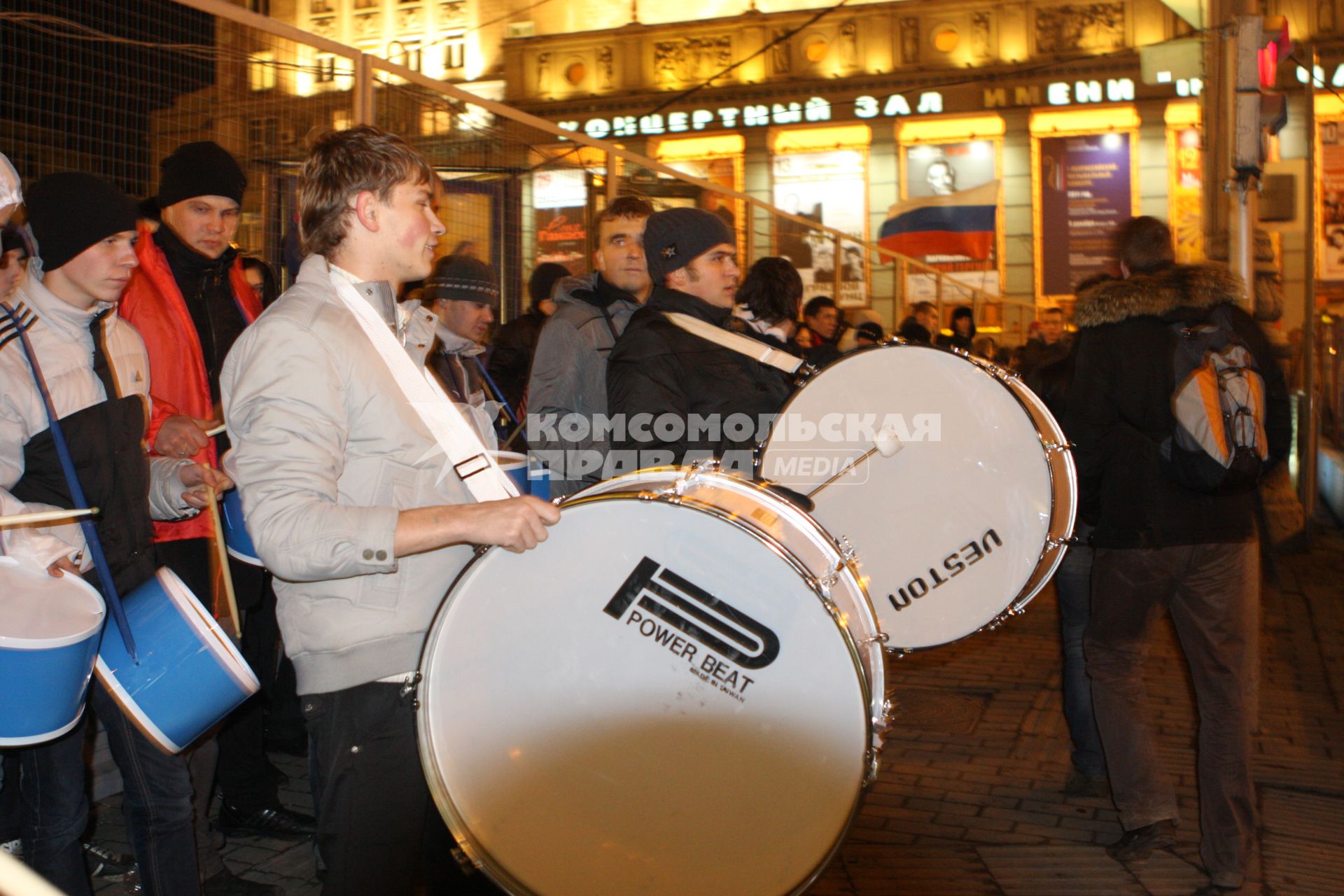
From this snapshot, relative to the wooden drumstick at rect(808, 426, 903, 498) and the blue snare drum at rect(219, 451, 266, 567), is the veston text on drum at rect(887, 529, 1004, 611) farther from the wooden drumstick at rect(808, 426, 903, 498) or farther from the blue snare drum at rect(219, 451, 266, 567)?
the blue snare drum at rect(219, 451, 266, 567)

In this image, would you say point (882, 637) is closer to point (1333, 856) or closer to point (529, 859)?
point (529, 859)

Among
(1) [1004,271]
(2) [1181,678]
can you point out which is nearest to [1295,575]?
(2) [1181,678]

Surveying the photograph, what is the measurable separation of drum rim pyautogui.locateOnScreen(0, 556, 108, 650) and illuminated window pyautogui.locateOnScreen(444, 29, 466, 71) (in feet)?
96.6

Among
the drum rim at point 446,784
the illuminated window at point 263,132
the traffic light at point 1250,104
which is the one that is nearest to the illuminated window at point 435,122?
the illuminated window at point 263,132

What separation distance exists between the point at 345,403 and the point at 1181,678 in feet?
17.6

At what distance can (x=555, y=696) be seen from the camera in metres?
2.21

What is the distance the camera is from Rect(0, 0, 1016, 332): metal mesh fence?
4.15 meters

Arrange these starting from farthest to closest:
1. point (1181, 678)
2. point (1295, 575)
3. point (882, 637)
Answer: point (1295, 575)
point (1181, 678)
point (882, 637)

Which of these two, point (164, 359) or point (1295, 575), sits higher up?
point (164, 359)

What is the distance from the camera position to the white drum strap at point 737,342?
3432 mm

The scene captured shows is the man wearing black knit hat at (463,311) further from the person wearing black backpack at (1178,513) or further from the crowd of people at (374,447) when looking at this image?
the person wearing black backpack at (1178,513)

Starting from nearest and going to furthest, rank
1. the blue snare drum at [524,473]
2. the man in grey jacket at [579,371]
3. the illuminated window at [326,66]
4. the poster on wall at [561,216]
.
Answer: the blue snare drum at [524,473] < the man in grey jacket at [579,371] < the illuminated window at [326,66] < the poster on wall at [561,216]

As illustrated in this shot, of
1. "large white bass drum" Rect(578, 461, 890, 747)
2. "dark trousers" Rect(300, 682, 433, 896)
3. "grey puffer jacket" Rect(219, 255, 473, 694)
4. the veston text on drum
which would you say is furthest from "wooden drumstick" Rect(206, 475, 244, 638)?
the veston text on drum

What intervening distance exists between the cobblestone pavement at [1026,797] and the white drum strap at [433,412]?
805 millimetres
